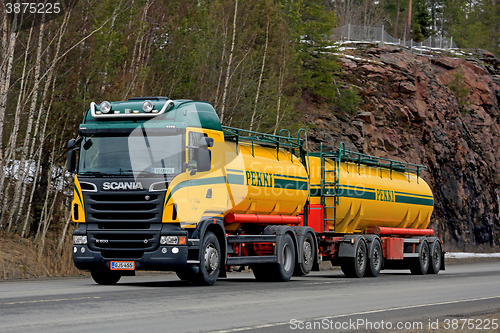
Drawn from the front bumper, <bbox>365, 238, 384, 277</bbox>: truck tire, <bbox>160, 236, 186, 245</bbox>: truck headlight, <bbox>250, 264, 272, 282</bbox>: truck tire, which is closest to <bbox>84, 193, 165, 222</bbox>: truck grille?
<bbox>160, 236, 186, 245</bbox>: truck headlight

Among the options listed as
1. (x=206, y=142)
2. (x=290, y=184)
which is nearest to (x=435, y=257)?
(x=290, y=184)

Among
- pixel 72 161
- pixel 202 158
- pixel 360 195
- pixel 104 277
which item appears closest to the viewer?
pixel 202 158

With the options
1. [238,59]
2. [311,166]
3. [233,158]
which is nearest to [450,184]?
[238,59]

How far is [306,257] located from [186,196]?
607cm

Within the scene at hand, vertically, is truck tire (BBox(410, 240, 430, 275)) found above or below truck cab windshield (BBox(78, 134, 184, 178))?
below

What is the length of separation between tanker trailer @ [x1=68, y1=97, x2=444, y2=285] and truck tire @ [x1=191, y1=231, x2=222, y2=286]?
2cm

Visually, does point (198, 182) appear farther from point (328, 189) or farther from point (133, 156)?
point (328, 189)

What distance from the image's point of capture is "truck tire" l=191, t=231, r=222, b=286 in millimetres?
15544

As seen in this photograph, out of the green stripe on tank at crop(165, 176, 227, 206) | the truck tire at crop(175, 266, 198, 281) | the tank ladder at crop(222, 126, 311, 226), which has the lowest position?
the truck tire at crop(175, 266, 198, 281)

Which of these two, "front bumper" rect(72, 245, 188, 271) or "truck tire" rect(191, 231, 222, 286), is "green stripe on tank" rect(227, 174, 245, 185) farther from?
"front bumper" rect(72, 245, 188, 271)

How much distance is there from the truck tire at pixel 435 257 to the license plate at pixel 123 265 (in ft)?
48.2

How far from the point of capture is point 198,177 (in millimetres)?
15484

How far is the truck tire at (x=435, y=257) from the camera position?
26.6 metres

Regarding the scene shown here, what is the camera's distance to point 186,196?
15164 mm
